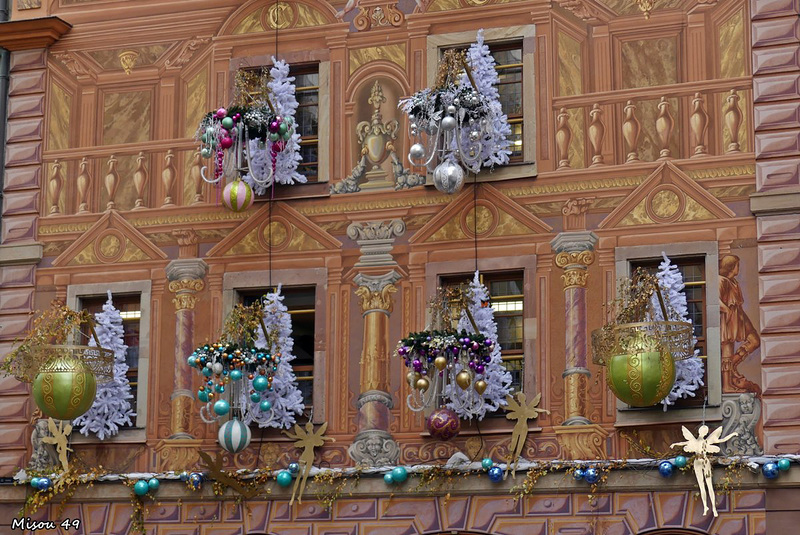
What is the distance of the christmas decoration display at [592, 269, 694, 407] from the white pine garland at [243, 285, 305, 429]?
3706mm

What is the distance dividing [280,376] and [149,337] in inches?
74.5

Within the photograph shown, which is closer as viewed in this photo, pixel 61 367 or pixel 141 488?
pixel 61 367

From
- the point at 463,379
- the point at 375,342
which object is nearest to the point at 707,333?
the point at 463,379

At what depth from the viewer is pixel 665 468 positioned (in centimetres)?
2134

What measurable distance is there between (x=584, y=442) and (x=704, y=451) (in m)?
1.42

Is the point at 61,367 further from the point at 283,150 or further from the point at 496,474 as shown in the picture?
the point at 496,474

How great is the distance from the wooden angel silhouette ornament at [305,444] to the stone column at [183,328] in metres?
1.34

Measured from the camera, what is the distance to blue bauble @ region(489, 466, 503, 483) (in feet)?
72.1

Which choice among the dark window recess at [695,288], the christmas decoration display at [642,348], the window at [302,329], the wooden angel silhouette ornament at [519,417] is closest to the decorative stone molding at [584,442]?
the wooden angel silhouette ornament at [519,417]

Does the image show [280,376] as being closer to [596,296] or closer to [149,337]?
[149,337]

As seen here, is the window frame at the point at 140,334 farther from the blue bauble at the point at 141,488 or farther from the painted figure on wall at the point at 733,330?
the painted figure on wall at the point at 733,330

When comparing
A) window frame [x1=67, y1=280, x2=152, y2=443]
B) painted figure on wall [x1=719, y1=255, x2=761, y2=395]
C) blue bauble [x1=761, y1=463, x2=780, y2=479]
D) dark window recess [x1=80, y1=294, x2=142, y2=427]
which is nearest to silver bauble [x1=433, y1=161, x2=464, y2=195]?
painted figure on wall [x1=719, y1=255, x2=761, y2=395]

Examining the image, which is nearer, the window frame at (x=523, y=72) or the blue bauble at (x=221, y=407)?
the blue bauble at (x=221, y=407)

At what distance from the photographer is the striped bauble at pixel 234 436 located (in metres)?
22.6
